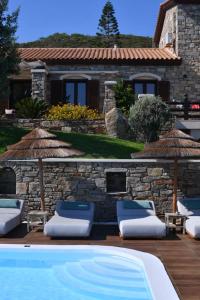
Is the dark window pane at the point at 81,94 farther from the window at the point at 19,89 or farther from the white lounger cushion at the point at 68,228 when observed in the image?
the white lounger cushion at the point at 68,228

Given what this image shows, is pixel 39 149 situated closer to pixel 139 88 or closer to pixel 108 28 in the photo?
pixel 139 88

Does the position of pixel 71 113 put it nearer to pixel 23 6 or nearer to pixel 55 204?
pixel 23 6

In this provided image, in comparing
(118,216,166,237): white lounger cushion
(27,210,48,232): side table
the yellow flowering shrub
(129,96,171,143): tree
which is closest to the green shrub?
the yellow flowering shrub

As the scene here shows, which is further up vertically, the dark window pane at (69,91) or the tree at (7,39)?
the tree at (7,39)

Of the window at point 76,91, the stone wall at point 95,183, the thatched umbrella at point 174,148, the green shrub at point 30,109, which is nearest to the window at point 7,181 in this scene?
the stone wall at point 95,183

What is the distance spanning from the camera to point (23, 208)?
1246cm

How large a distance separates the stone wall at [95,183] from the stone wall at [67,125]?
550 cm

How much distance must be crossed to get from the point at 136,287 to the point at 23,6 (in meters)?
14.2

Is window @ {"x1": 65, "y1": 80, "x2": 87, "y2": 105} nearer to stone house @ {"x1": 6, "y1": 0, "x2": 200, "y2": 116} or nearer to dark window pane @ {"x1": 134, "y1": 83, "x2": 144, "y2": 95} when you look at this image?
stone house @ {"x1": 6, "y1": 0, "x2": 200, "y2": 116}

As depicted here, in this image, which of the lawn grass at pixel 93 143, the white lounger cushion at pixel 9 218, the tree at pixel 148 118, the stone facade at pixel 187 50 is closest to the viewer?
the white lounger cushion at pixel 9 218

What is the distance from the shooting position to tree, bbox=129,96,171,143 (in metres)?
17.4

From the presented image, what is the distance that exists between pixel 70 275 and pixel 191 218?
178 inches

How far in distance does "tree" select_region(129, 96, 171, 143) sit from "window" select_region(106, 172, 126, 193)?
4.52 meters

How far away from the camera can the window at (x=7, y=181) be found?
1364cm
